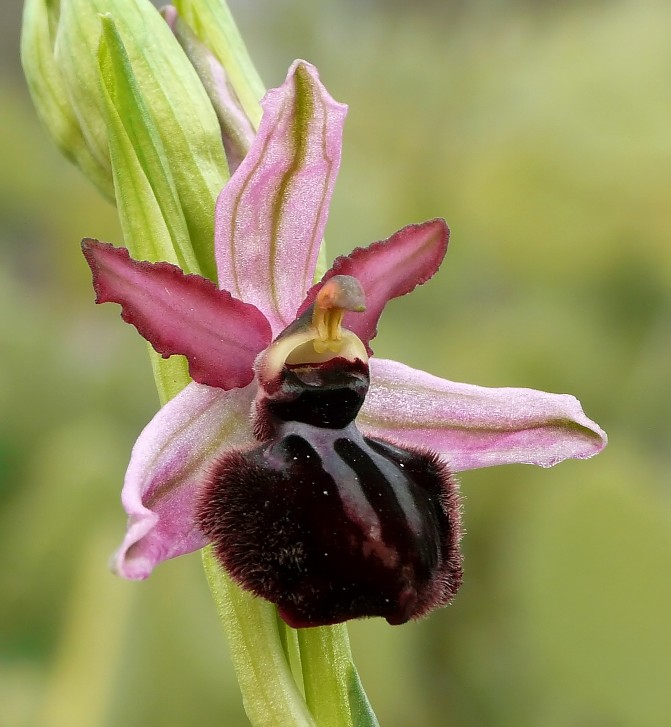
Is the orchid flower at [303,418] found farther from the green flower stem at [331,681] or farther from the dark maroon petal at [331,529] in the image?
the green flower stem at [331,681]

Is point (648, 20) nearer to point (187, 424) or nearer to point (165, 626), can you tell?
point (165, 626)

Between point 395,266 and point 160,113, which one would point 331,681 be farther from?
point 160,113

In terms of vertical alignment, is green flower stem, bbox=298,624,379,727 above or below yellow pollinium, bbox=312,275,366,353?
below

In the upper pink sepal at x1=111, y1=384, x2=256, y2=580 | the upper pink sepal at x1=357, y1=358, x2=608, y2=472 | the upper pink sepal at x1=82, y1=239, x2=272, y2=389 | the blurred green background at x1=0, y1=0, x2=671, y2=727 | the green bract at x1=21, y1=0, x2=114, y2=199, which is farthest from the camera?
the blurred green background at x1=0, y1=0, x2=671, y2=727

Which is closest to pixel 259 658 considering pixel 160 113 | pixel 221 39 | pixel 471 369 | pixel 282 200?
pixel 282 200

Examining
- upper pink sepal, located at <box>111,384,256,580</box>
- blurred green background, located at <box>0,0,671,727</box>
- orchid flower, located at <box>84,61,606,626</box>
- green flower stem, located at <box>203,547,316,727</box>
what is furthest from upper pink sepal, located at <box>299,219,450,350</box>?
blurred green background, located at <box>0,0,671,727</box>

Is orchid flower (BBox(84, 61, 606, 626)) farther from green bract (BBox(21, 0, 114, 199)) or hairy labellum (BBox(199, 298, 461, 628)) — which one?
green bract (BBox(21, 0, 114, 199))
